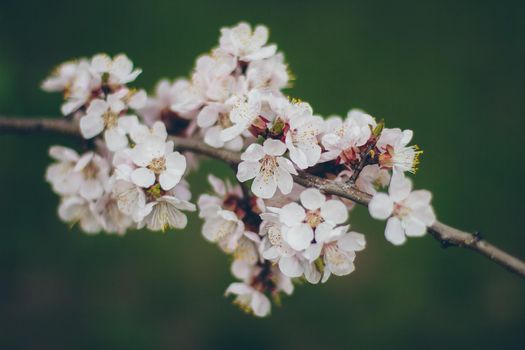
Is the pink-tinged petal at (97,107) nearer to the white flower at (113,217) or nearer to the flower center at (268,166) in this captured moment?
the white flower at (113,217)

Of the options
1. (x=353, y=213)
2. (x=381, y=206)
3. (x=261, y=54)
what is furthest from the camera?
(x=353, y=213)

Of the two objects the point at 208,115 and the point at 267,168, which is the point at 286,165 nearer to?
the point at 267,168

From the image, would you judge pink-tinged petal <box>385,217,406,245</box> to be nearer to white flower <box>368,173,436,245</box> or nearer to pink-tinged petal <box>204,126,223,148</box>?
white flower <box>368,173,436,245</box>

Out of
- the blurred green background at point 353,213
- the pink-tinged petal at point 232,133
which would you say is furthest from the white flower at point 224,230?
the blurred green background at point 353,213

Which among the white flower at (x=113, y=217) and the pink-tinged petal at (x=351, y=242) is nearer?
the pink-tinged petal at (x=351, y=242)

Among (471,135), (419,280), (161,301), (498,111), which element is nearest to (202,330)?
(161,301)

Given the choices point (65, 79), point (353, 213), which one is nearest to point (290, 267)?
point (65, 79)

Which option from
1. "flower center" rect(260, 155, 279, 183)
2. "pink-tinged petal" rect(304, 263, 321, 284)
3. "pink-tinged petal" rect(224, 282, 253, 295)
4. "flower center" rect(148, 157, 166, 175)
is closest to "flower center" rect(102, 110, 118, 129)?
"flower center" rect(148, 157, 166, 175)
